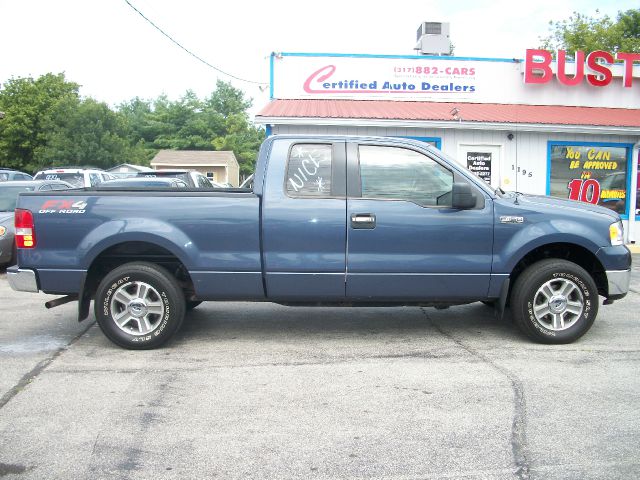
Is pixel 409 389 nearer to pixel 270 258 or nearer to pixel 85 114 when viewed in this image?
pixel 270 258

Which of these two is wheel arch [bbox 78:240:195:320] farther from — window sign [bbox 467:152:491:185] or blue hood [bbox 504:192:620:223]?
window sign [bbox 467:152:491:185]

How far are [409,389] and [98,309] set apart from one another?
2925 mm

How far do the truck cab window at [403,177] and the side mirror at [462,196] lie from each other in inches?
6.2

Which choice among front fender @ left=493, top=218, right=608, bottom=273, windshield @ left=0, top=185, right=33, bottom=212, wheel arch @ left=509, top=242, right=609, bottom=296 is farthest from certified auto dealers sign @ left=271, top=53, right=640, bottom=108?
front fender @ left=493, top=218, right=608, bottom=273

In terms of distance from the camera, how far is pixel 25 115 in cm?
4572

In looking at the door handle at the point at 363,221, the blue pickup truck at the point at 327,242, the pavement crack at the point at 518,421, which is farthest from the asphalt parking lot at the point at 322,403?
the door handle at the point at 363,221

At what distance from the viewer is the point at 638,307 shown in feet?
25.4

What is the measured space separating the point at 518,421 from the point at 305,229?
8.09 ft

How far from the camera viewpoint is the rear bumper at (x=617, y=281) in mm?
5863

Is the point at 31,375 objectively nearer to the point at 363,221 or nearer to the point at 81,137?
the point at 363,221

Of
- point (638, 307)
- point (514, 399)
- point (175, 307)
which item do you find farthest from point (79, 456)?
point (638, 307)

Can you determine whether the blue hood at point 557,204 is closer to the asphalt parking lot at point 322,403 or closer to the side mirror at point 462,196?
the side mirror at point 462,196

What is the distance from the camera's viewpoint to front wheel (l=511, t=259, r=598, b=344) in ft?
19.0

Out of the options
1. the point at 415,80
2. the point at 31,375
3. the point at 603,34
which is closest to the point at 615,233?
the point at 31,375
